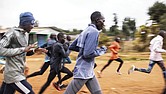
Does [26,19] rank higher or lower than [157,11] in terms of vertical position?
higher

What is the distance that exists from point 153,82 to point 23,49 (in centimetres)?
617

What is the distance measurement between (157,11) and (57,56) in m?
29.9

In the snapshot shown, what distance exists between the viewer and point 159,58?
297 inches

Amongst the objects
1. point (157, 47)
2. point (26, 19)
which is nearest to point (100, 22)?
point (26, 19)

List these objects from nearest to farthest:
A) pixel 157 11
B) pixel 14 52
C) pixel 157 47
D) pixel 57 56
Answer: pixel 14 52
pixel 57 56
pixel 157 47
pixel 157 11

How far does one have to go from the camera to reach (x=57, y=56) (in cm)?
680

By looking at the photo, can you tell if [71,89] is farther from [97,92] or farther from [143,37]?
[143,37]

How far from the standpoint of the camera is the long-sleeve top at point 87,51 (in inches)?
162

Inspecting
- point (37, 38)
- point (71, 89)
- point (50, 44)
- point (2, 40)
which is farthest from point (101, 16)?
point (37, 38)

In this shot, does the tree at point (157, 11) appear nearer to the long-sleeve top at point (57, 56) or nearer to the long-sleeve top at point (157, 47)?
the long-sleeve top at point (157, 47)

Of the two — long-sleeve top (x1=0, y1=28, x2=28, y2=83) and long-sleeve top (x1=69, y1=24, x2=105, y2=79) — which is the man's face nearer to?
long-sleeve top (x1=69, y1=24, x2=105, y2=79)

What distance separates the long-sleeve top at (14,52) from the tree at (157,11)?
3143 centimetres

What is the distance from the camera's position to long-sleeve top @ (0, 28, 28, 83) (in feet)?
12.7

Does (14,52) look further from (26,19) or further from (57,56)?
(57,56)
